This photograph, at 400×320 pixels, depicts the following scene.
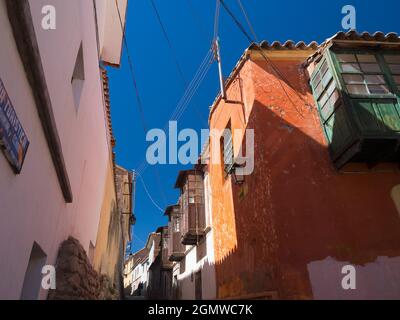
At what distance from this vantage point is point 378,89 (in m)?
7.30

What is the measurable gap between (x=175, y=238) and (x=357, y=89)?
40.5 feet

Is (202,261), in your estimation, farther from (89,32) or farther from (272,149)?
(89,32)

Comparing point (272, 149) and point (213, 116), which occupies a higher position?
point (213, 116)

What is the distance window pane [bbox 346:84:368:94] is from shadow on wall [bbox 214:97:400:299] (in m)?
0.99

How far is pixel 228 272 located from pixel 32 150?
6872 mm

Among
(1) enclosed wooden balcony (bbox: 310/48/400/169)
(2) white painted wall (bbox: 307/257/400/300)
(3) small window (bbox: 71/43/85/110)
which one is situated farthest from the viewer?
(1) enclosed wooden balcony (bbox: 310/48/400/169)

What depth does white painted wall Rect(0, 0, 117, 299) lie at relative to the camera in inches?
100

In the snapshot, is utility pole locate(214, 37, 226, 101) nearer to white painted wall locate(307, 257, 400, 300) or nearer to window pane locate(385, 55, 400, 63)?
window pane locate(385, 55, 400, 63)

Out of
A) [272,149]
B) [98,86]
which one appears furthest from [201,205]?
[98,86]

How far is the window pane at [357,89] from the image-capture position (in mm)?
7207

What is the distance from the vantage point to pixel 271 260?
6.34 meters

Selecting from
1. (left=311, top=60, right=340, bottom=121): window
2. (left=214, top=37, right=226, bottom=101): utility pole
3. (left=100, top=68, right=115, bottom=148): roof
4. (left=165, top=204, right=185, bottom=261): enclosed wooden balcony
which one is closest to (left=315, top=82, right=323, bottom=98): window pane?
(left=311, top=60, right=340, bottom=121): window

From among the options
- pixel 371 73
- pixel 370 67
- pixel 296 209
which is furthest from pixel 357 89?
pixel 296 209

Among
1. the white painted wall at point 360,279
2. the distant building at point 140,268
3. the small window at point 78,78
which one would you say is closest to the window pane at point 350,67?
the white painted wall at point 360,279
